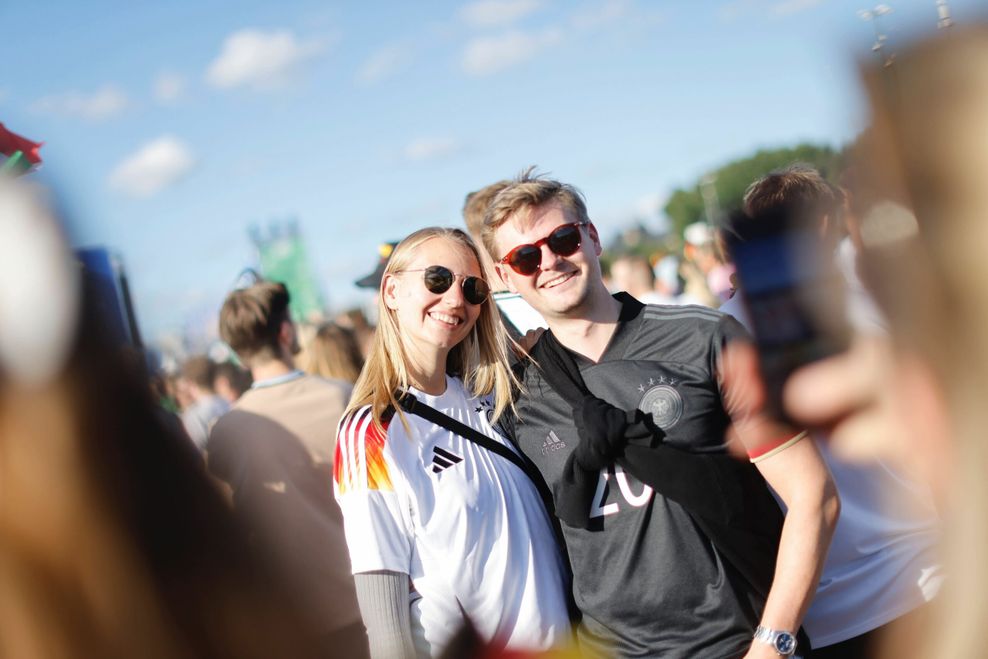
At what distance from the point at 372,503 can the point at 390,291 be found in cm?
75

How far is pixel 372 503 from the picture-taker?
2070 millimetres

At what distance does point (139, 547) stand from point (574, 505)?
154cm

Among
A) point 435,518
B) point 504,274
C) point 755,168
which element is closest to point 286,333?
point 504,274

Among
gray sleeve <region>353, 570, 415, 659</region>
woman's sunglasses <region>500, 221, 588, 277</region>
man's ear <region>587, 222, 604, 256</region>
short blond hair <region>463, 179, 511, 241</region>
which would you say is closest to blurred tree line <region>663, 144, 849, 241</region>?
woman's sunglasses <region>500, 221, 588, 277</region>

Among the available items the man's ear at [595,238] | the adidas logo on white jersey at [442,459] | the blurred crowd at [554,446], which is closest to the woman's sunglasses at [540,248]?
the blurred crowd at [554,446]

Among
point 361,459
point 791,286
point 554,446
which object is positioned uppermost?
point 791,286

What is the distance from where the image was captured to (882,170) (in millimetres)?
484

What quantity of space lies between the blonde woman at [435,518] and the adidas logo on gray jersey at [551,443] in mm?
102

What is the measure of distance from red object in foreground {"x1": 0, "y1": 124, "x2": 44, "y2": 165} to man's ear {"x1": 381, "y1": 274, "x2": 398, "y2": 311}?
69.3 inches

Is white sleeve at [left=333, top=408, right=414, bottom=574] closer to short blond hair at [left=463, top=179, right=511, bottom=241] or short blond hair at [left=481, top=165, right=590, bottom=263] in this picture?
short blond hair at [left=481, top=165, right=590, bottom=263]

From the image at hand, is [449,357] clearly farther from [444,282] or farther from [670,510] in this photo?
[670,510]

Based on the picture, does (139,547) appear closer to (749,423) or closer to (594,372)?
(749,423)

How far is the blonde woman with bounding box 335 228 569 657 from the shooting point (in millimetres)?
2043

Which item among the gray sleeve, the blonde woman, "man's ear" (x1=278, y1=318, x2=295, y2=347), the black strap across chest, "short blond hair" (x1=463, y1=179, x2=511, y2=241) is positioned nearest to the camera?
the gray sleeve
